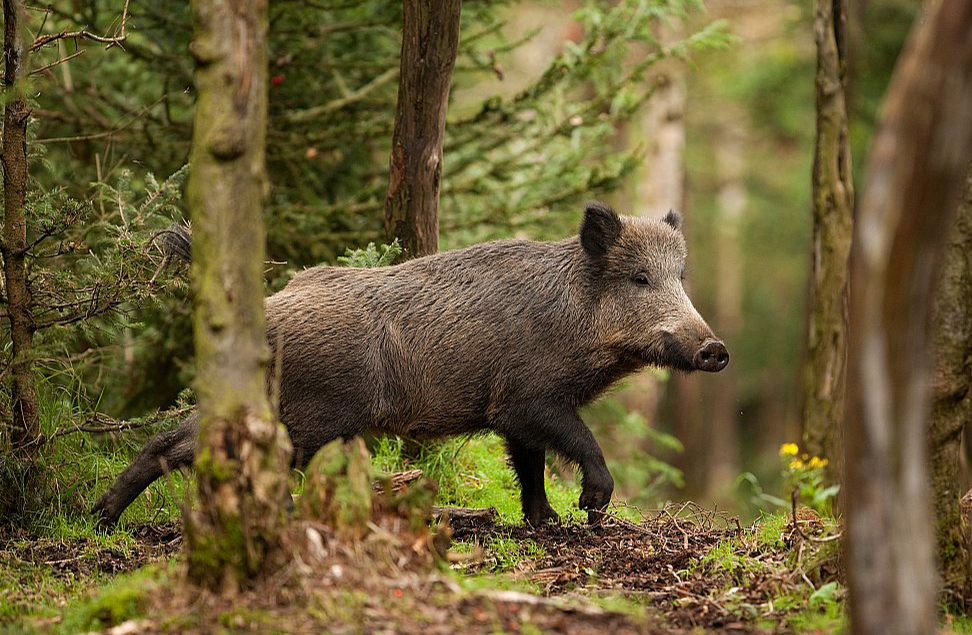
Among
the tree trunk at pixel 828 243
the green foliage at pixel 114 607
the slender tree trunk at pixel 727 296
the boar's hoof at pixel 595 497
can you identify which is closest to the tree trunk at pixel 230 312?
the green foliage at pixel 114 607

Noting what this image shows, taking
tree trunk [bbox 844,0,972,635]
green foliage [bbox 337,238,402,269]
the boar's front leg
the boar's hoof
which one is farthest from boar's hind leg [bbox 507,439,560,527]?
tree trunk [bbox 844,0,972,635]

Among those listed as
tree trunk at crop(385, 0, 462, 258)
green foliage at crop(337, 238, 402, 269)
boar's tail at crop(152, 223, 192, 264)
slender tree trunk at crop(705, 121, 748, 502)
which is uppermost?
tree trunk at crop(385, 0, 462, 258)

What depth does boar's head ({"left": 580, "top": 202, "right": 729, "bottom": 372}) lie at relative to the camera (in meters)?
6.82

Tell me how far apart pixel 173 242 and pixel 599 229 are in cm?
260

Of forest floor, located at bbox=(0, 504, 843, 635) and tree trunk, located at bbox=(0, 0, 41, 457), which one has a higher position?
tree trunk, located at bbox=(0, 0, 41, 457)

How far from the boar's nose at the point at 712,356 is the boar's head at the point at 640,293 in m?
0.03

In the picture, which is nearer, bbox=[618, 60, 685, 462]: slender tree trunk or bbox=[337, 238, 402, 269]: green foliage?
bbox=[337, 238, 402, 269]: green foliage

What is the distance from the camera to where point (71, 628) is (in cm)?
410

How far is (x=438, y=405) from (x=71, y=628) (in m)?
2.88

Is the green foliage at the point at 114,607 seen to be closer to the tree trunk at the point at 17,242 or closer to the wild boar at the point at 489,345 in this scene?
the wild boar at the point at 489,345

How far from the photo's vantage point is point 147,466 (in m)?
6.17

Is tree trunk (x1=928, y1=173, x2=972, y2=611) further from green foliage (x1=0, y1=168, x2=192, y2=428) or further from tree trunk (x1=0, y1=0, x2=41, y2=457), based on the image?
tree trunk (x1=0, y1=0, x2=41, y2=457)

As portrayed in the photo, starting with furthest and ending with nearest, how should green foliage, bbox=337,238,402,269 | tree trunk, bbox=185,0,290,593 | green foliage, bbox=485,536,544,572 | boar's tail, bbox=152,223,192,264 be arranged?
green foliage, bbox=337,238,402,269 < boar's tail, bbox=152,223,192,264 < green foliage, bbox=485,536,544,572 < tree trunk, bbox=185,0,290,593

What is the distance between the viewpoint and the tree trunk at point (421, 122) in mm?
7316
